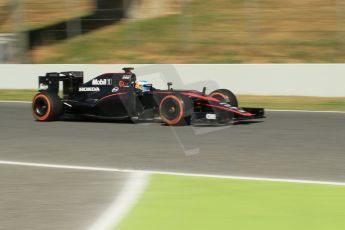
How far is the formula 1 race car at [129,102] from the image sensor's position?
10.6 metres

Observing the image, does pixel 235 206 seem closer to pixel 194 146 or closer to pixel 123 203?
pixel 123 203

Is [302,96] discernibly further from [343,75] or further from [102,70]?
[102,70]

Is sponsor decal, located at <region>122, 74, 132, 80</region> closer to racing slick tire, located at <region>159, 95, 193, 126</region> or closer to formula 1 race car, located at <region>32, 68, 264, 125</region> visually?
formula 1 race car, located at <region>32, 68, 264, 125</region>

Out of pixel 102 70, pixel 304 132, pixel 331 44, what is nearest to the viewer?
pixel 304 132

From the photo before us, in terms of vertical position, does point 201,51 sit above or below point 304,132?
above

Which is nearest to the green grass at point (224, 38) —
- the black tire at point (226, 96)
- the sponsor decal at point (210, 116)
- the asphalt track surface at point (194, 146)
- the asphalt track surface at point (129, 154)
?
the asphalt track surface at point (129, 154)

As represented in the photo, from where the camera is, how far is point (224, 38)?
20.5 m

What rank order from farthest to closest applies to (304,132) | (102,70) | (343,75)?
1. (102,70)
2. (343,75)
3. (304,132)

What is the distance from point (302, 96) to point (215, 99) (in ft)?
18.2

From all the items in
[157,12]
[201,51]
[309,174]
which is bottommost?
[309,174]

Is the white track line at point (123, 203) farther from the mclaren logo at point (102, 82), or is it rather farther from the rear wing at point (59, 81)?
the rear wing at point (59, 81)

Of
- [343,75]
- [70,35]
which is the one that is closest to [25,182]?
[343,75]

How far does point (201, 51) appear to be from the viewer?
20250 mm

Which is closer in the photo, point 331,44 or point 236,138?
point 236,138
